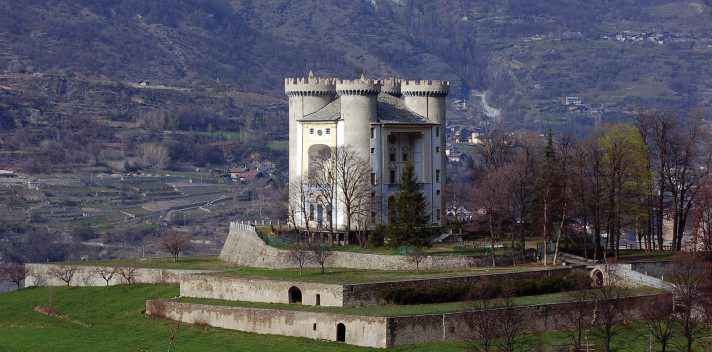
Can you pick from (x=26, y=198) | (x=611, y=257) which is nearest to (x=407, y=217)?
(x=611, y=257)

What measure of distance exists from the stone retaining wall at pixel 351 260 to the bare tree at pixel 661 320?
9389 millimetres

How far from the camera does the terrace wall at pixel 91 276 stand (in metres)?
89.3

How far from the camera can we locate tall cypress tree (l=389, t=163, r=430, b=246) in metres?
Result: 82.9

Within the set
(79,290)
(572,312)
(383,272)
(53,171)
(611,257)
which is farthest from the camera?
(53,171)

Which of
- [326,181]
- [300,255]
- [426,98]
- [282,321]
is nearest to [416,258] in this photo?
[300,255]

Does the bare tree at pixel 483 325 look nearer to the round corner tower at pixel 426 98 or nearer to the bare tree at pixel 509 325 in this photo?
the bare tree at pixel 509 325

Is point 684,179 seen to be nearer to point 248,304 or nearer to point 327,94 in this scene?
point 327,94

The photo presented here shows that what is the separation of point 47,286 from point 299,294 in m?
25.7

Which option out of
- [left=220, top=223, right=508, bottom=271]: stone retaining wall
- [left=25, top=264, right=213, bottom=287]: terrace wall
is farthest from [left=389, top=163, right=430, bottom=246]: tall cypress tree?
[left=25, top=264, right=213, bottom=287]: terrace wall

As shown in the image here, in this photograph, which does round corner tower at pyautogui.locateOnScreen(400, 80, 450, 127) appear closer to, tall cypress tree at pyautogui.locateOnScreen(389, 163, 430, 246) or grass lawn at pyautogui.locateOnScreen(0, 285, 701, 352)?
tall cypress tree at pyautogui.locateOnScreen(389, 163, 430, 246)

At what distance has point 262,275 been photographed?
7944 centimetres

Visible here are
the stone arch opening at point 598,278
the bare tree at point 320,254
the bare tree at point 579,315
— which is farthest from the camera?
the bare tree at point 320,254

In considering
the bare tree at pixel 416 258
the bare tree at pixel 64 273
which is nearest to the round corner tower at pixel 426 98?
the bare tree at pixel 416 258

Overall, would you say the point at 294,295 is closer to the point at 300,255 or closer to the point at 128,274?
the point at 300,255
